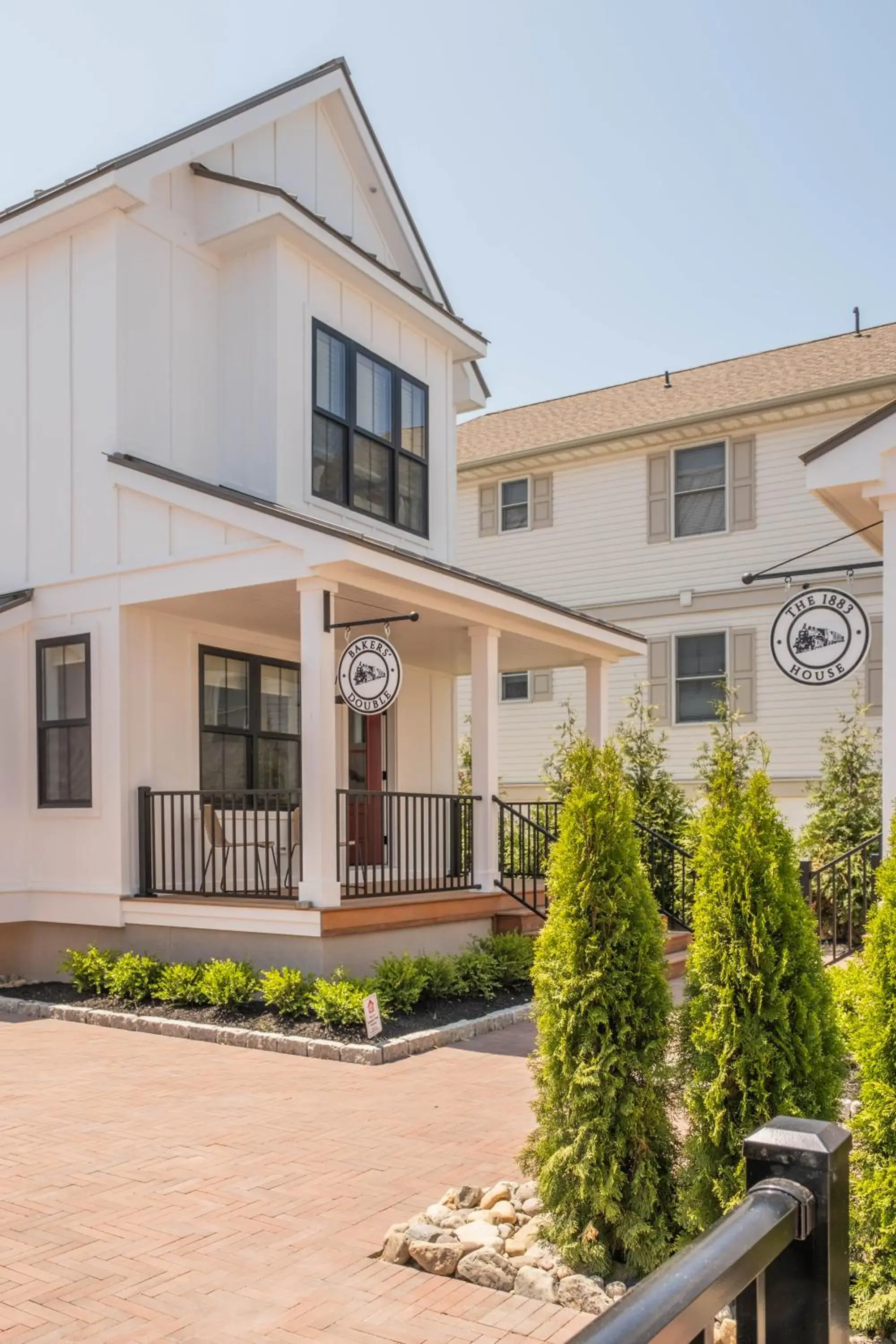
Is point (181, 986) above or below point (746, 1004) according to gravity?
below

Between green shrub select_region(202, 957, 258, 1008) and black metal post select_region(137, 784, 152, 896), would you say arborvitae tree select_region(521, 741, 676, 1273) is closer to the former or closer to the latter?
green shrub select_region(202, 957, 258, 1008)

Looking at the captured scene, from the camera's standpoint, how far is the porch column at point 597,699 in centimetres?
1438

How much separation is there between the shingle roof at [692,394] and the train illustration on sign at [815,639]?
10.5 m

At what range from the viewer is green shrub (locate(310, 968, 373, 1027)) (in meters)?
9.06

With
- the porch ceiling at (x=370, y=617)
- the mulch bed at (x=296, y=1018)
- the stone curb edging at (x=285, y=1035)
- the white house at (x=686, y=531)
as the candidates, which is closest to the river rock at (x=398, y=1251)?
the stone curb edging at (x=285, y=1035)

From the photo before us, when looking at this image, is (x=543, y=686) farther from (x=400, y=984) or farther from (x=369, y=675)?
(x=400, y=984)

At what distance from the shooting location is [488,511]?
21578 mm

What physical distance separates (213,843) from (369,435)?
5059 mm

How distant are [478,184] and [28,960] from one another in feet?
30.1

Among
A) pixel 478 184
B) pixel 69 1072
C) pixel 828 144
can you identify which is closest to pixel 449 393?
pixel 478 184

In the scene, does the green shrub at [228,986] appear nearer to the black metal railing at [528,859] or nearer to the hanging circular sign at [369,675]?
the hanging circular sign at [369,675]

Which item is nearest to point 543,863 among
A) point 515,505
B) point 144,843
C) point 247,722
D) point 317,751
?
point 317,751

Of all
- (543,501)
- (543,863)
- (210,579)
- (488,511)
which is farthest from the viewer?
(488,511)

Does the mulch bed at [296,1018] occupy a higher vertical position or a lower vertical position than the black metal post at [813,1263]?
lower
